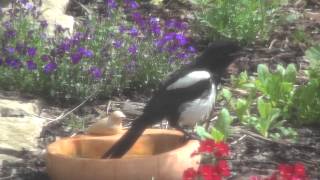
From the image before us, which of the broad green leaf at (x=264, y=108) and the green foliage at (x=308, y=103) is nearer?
the broad green leaf at (x=264, y=108)

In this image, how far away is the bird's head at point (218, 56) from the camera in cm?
561

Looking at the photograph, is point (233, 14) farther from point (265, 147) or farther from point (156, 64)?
point (265, 147)

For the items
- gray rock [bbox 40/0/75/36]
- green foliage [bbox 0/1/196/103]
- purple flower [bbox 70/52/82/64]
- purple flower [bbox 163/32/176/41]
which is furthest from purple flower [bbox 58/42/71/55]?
gray rock [bbox 40/0/75/36]

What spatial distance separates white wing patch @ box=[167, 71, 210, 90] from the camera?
5.34 metres

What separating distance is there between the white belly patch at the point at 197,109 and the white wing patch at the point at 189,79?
0.11m

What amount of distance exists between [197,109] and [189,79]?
0.20 meters

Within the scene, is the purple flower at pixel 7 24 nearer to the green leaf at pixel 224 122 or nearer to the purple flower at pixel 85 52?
the purple flower at pixel 85 52

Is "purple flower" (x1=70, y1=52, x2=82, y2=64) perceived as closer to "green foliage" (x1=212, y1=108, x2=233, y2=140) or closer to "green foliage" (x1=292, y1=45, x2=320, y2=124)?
"green foliage" (x1=212, y1=108, x2=233, y2=140)

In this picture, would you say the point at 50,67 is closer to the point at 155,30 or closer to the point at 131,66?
the point at 131,66

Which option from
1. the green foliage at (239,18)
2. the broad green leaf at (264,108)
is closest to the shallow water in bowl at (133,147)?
the broad green leaf at (264,108)

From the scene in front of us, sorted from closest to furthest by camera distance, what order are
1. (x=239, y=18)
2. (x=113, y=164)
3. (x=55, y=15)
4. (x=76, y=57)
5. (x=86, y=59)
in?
(x=113, y=164)
(x=76, y=57)
(x=86, y=59)
(x=239, y=18)
(x=55, y=15)

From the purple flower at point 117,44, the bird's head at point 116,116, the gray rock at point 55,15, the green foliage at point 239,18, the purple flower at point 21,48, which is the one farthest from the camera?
the gray rock at point 55,15

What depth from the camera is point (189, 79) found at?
5.41m

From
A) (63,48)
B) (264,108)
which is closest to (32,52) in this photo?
(63,48)
